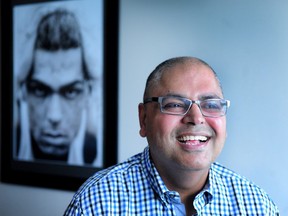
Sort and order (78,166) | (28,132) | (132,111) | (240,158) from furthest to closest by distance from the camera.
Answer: (28,132) < (78,166) < (132,111) < (240,158)

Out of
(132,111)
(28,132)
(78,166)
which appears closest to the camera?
(132,111)

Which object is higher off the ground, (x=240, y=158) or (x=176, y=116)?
(x=176, y=116)

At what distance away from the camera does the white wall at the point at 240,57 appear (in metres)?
1.50

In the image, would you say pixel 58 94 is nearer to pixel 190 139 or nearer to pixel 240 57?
pixel 240 57

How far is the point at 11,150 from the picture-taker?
7.16 feet

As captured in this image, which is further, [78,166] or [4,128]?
[4,128]

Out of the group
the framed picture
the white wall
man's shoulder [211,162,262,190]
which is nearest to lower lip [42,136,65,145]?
Answer: the framed picture

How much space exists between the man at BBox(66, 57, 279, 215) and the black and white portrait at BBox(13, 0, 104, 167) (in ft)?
2.52

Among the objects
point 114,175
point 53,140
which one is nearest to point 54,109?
point 53,140

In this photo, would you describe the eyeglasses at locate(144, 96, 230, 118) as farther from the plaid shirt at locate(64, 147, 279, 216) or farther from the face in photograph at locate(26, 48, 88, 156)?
the face in photograph at locate(26, 48, 88, 156)

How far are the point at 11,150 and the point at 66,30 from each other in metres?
0.78

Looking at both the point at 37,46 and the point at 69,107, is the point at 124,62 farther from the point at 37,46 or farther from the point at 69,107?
the point at 37,46

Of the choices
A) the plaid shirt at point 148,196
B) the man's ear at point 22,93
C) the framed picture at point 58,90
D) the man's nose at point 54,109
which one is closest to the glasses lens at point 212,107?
the plaid shirt at point 148,196

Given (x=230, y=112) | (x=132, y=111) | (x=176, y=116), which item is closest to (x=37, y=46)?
(x=132, y=111)
